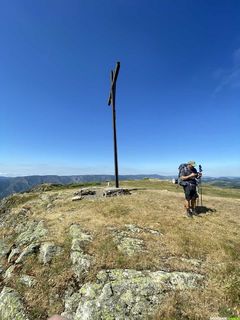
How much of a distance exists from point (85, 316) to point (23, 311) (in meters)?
2.49

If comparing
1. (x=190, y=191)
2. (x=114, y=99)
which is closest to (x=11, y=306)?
(x=190, y=191)

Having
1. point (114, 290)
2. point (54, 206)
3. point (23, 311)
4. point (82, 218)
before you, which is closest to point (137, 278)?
point (114, 290)

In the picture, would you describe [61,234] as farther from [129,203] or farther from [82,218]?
[129,203]

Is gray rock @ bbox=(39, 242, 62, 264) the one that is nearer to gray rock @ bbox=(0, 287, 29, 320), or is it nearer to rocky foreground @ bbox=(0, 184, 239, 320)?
rocky foreground @ bbox=(0, 184, 239, 320)

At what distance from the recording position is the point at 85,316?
8.68m

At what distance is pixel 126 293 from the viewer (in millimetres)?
9297

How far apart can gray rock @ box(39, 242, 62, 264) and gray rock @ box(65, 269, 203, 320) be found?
2.74 m

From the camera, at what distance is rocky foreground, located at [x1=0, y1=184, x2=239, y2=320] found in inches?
360

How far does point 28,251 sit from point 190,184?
10398mm

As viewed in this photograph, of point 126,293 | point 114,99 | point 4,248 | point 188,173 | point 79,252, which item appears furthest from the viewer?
point 114,99

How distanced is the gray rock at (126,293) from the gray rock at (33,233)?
A: 545cm

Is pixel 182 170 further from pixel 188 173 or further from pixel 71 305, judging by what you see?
pixel 71 305

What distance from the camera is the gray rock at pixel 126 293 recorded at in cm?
861

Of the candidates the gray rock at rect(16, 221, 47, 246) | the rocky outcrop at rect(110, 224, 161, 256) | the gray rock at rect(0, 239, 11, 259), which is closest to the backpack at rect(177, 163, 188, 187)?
the rocky outcrop at rect(110, 224, 161, 256)
